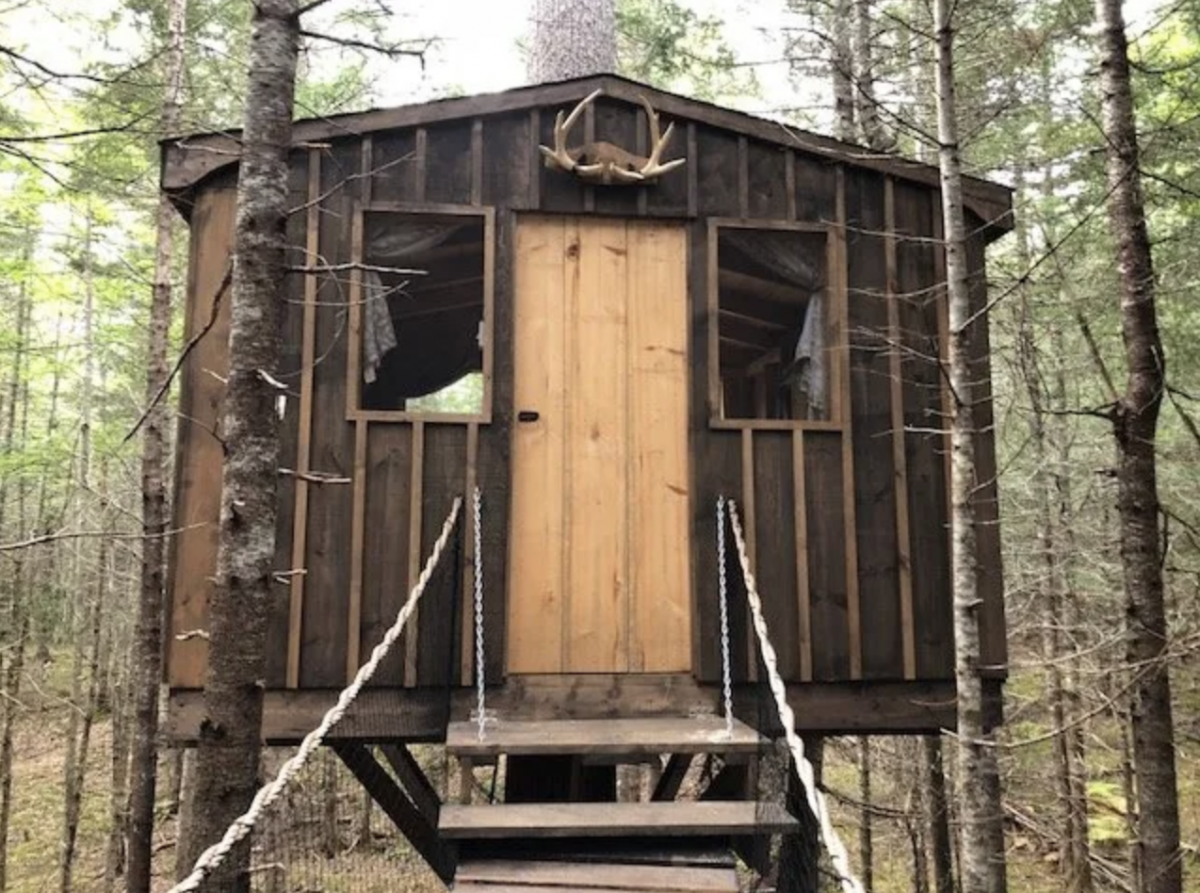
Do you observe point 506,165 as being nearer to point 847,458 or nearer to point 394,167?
point 394,167

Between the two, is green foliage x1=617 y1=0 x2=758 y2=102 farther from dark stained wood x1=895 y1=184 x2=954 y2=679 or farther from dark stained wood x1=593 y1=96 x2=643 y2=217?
dark stained wood x1=895 y1=184 x2=954 y2=679

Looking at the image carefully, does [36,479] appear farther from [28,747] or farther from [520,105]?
[520,105]

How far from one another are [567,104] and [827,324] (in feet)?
6.13

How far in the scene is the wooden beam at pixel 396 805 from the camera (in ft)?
14.1

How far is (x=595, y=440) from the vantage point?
472cm

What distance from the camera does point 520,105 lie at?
187 inches

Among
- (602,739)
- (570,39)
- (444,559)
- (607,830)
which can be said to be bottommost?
(607,830)

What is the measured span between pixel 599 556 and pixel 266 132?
251cm

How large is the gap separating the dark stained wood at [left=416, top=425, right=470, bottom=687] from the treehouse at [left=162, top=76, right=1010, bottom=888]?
0.02m

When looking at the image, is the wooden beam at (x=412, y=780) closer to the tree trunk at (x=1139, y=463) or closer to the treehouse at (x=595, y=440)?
the treehouse at (x=595, y=440)

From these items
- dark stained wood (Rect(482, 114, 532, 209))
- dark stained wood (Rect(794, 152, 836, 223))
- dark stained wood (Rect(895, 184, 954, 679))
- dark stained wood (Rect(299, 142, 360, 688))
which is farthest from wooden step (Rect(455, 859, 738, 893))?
dark stained wood (Rect(794, 152, 836, 223))

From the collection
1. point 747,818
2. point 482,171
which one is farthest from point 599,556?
point 482,171

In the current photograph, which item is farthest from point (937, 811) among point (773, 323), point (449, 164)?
point (449, 164)

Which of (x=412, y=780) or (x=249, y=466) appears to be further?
(x=412, y=780)
